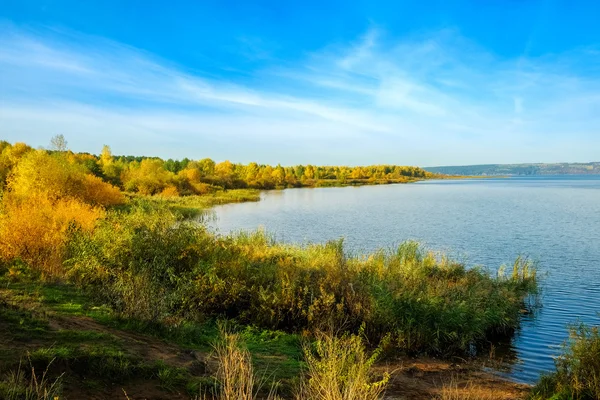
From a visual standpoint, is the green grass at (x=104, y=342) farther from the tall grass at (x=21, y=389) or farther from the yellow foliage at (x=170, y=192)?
the yellow foliage at (x=170, y=192)

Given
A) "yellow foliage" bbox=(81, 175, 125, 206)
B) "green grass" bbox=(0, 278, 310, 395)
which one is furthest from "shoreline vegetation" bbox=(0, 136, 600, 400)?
"yellow foliage" bbox=(81, 175, 125, 206)

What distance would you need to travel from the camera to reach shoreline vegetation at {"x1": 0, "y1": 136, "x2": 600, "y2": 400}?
7.25 meters

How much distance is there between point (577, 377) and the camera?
826 cm

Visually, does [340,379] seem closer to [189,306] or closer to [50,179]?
[189,306]

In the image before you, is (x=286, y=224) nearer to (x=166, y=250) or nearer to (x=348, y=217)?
(x=348, y=217)

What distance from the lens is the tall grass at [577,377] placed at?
809 cm

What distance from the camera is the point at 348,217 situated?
4456 centimetres

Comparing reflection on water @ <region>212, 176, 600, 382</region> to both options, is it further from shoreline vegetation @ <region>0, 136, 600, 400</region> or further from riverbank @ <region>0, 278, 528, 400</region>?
riverbank @ <region>0, 278, 528, 400</region>

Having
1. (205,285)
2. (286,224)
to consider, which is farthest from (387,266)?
(286,224)

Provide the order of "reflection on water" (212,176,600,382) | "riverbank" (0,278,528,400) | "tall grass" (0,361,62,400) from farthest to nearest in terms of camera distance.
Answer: "reflection on water" (212,176,600,382) < "riverbank" (0,278,528,400) < "tall grass" (0,361,62,400)

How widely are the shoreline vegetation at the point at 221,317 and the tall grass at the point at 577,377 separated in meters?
0.03

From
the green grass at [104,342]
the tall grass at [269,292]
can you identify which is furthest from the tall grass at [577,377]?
the green grass at [104,342]

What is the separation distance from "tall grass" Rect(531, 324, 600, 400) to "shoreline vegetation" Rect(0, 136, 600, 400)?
0.03m

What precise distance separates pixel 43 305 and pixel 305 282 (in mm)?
7124
